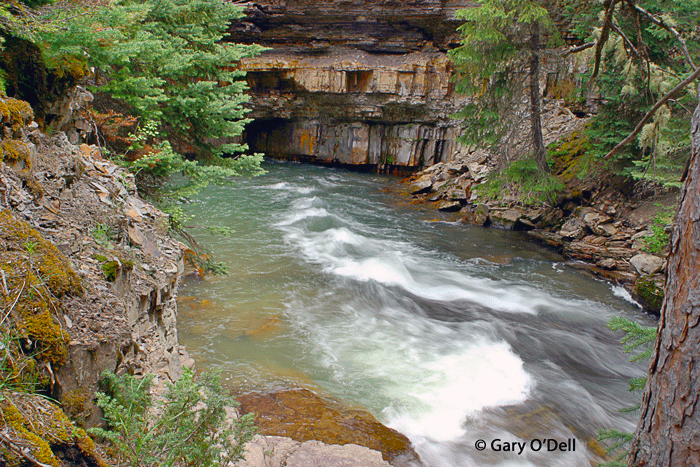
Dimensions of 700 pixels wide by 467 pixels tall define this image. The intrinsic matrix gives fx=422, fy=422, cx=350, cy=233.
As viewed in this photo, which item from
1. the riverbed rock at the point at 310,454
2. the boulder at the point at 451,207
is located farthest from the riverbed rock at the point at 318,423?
the boulder at the point at 451,207

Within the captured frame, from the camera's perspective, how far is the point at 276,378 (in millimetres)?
5477

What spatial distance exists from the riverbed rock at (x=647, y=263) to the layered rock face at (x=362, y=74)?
14865 millimetres

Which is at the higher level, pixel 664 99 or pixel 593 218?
pixel 664 99

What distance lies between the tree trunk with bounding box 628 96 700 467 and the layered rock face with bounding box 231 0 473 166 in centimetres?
2187

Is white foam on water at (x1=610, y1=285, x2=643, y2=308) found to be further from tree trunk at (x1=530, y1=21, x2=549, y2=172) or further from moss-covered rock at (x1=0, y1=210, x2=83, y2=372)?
moss-covered rock at (x1=0, y1=210, x2=83, y2=372)

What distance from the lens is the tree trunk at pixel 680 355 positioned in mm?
1813

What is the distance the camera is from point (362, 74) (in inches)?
888

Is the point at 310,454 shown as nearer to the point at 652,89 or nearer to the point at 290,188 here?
the point at 652,89

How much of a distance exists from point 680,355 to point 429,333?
18.1 feet

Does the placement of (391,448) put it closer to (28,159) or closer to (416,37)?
(28,159)

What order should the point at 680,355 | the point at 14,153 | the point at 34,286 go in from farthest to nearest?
the point at 14,153
the point at 34,286
the point at 680,355

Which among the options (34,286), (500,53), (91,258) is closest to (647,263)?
(500,53)

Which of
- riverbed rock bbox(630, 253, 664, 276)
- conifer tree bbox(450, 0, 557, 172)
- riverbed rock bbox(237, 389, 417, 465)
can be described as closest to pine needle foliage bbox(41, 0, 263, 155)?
riverbed rock bbox(237, 389, 417, 465)

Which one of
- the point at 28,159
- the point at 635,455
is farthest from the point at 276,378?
the point at 635,455
